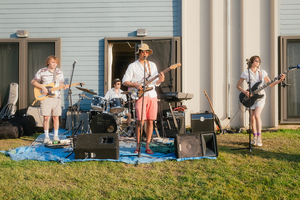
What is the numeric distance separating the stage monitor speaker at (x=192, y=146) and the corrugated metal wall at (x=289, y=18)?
15.5 ft

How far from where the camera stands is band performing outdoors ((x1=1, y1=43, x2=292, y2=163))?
163 inches

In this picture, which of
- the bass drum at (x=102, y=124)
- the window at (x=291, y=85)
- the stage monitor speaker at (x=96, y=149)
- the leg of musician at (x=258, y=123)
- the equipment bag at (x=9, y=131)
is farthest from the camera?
the window at (x=291, y=85)

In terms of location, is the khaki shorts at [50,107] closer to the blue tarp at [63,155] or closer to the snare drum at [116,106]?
the blue tarp at [63,155]

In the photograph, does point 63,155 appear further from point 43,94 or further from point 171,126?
point 171,126

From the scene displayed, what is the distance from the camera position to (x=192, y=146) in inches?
163

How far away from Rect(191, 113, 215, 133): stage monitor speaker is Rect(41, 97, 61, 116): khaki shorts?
3091mm

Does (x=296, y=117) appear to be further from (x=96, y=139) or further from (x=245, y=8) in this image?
(x=96, y=139)

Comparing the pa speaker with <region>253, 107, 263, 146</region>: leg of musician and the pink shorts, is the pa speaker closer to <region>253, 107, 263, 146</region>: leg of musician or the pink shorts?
the pink shorts

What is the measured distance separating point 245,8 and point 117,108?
14.9 ft

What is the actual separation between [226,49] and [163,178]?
16.3ft

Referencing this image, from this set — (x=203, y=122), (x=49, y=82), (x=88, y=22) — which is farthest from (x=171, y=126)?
(x=88, y=22)

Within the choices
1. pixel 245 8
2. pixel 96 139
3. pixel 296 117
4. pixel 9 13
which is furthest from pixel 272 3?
pixel 9 13

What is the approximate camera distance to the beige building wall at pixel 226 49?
23.3 ft

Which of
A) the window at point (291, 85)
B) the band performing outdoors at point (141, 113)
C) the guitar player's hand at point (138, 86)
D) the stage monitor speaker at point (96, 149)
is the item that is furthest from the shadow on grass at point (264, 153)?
the window at point (291, 85)
